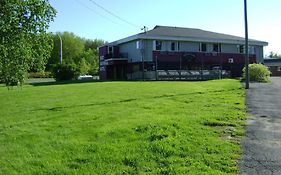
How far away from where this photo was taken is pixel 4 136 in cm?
1016

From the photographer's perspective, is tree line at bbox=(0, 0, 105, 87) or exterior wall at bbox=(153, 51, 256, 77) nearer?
tree line at bbox=(0, 0, 105, 87)

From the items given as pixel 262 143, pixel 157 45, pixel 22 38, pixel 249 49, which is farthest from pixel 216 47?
pixel 262 143

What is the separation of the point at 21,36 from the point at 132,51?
137 ft

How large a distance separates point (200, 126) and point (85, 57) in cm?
10207

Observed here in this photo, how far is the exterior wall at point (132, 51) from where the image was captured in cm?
5319

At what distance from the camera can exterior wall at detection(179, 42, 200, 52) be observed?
54844mm

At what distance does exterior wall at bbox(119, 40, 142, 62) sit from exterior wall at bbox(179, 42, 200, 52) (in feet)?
18.6

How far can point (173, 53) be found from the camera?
176ft

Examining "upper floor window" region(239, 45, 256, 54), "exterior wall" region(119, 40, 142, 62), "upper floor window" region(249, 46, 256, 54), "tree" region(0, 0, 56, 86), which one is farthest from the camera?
"upper floor window" region(249, 46, 256, 54)

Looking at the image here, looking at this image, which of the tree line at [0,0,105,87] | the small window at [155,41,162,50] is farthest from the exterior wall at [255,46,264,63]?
the tree line at [0,0,105,87]

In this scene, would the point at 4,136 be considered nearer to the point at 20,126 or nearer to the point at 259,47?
the point at 20,126

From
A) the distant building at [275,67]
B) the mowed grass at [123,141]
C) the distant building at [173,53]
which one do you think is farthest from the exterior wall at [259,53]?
the mowed grass at [123,141]

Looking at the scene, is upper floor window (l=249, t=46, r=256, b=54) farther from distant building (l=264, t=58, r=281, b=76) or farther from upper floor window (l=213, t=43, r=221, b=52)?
distant building (l=264, t=58, r=281, b=76)

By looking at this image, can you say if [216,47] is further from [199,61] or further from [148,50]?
[148,50]
